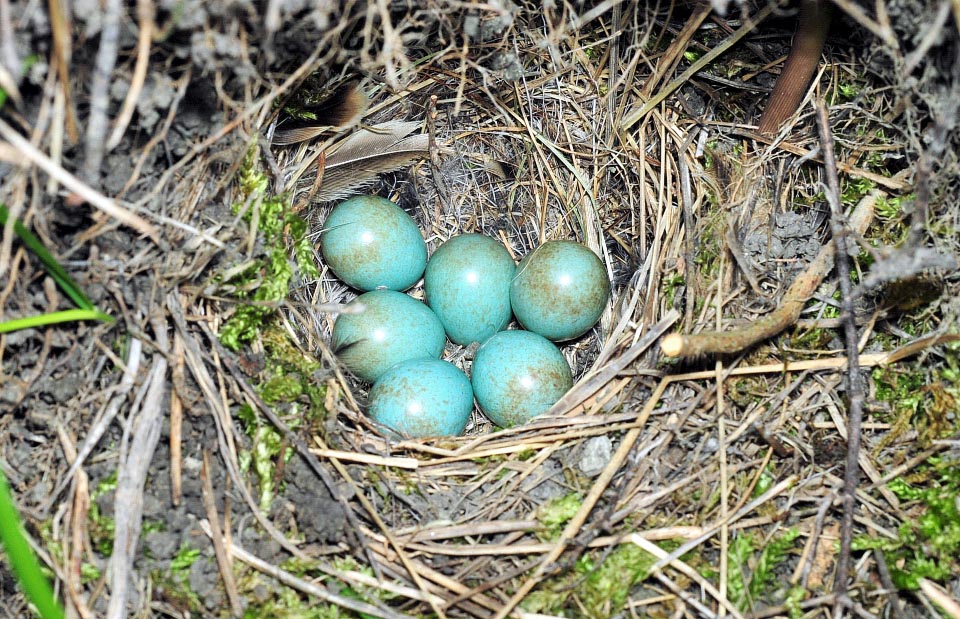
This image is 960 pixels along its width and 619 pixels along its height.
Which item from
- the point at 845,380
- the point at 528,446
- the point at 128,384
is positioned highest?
the point at 128,384

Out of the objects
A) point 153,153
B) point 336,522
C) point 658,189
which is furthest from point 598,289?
point 153,153

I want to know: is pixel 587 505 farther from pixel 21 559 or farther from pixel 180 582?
pixel 21 559

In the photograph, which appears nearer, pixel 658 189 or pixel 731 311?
pixel 731 311

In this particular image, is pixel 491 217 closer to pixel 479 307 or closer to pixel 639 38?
pixel 479 307

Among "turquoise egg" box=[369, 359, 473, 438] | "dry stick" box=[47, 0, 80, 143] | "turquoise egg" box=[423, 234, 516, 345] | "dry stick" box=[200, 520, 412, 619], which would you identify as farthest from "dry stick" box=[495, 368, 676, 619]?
"dry stick" box=[47, 0, 80, 143]

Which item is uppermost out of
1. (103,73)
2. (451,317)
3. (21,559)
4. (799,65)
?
(103,73)

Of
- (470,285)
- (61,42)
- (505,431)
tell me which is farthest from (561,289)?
(61,42)
